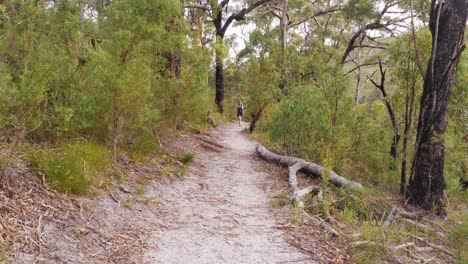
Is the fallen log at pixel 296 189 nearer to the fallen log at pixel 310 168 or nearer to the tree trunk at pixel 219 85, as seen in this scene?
the fallen log at pixel 310 168

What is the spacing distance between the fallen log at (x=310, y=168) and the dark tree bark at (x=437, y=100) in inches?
58.6

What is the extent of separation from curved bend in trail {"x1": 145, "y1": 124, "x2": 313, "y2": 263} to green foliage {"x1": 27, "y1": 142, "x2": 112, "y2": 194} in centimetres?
113

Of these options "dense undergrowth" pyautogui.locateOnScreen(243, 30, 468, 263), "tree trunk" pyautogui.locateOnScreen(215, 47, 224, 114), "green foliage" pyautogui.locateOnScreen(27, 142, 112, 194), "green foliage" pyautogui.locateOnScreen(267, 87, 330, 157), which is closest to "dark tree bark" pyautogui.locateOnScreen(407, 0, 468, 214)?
"dense undergrowth" pyautogui.locateOnScreen(243, 30, 468, 263)

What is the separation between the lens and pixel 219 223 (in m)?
5.17

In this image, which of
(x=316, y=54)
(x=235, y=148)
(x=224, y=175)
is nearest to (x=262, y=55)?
(x=316, y=54)

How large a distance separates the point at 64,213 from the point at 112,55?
317cm

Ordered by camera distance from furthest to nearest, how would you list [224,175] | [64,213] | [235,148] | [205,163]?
[235,148] → [205,163] → [224,175] → [64,213]

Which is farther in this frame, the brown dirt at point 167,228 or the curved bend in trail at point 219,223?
the curved bend in trail at point 219,223

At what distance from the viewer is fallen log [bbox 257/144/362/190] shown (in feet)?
24.6

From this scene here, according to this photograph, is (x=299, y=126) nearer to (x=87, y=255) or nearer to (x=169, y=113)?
(x=169, y=113)

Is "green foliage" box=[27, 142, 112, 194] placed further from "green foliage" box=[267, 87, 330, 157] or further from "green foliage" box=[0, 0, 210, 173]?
"green foliage" box=[267, 87, 330, 157]

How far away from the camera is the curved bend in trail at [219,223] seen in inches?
159

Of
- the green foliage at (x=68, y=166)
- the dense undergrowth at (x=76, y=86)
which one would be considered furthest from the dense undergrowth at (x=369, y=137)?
the green foliage at (x=68, y=166)

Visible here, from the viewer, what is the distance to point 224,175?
27.7 feet
